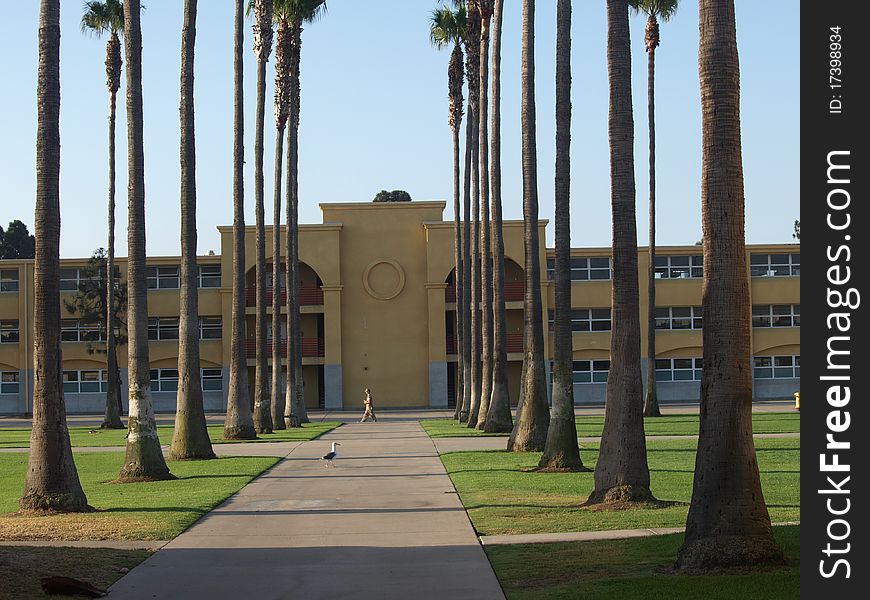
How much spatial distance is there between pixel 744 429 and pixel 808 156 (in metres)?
4.16

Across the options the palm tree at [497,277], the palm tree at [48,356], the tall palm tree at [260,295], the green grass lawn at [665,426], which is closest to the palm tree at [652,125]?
the green grass lawn at [665,426]

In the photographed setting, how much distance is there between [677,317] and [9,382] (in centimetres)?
3892

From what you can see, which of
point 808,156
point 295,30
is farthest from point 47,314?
point 295,30

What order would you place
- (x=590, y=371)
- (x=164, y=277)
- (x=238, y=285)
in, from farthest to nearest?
(x=164, y=277)
(x=590, y=371)
(x=238, y=285)

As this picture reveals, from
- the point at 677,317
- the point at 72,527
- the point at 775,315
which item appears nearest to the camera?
the point at 72,527

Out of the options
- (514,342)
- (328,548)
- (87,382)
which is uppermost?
(514,342)

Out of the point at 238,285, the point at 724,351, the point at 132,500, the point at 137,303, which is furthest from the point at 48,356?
the point at 238,285

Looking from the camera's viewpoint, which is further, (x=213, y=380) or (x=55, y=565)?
(x=213, y=380)

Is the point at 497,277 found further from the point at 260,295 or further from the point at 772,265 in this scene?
the point at 772,265

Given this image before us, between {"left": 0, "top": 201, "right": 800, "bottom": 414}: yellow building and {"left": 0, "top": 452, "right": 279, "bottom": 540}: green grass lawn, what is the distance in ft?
137

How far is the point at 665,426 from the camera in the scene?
42.2 m

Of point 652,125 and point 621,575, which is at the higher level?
point 652,125

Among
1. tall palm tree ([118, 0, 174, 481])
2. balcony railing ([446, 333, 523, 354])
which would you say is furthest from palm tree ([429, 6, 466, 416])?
tall palm tree ([118, 0, 174, 481])

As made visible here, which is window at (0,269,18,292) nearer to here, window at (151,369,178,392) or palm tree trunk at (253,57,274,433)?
window at (151,369,178,392)
